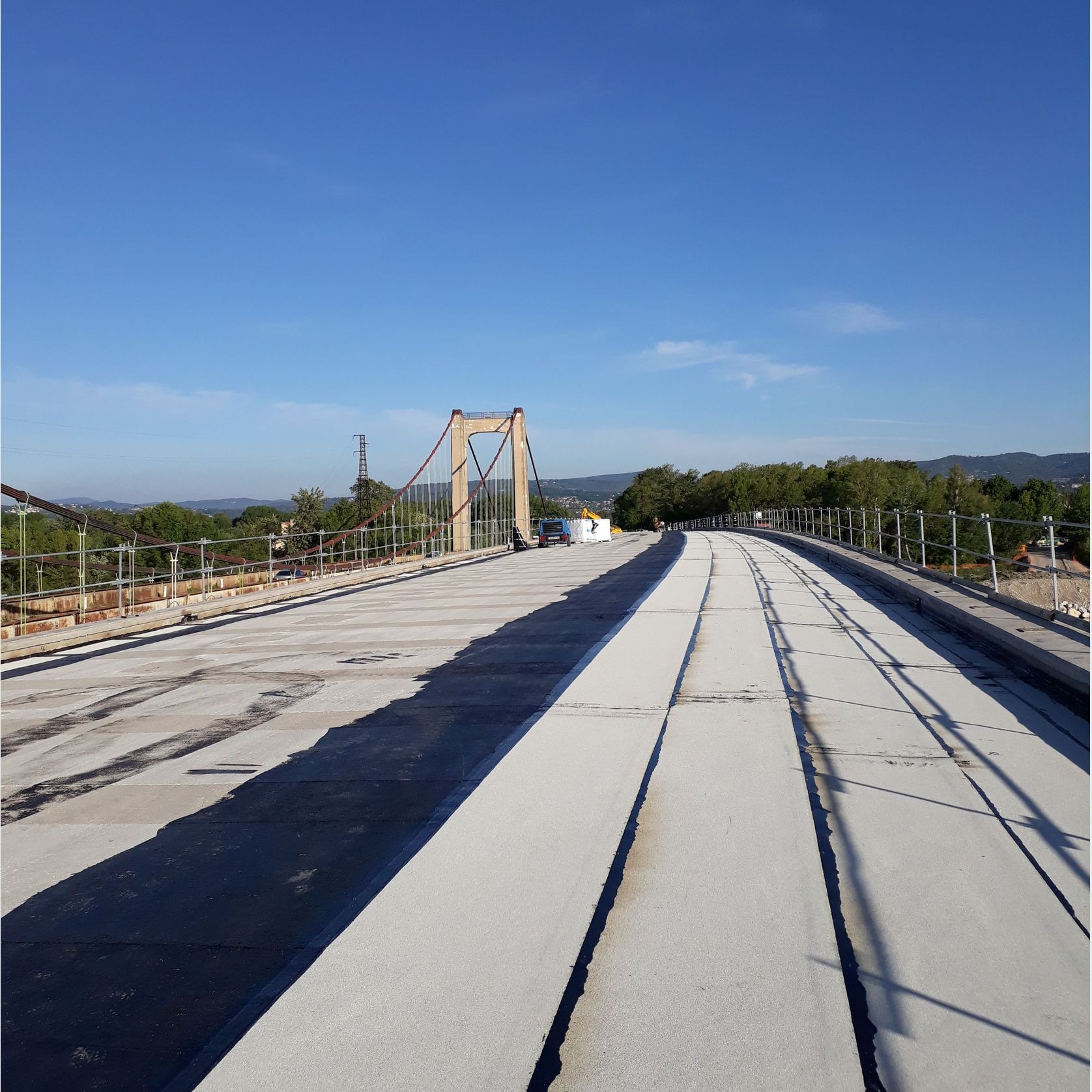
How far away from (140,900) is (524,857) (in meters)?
1.69

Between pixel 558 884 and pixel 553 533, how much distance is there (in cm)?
4850

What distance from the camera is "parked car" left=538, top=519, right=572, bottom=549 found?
5209 centimetres

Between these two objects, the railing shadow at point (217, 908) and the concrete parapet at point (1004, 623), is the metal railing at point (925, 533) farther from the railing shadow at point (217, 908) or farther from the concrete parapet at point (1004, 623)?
the railing shadow at point (217, 908)

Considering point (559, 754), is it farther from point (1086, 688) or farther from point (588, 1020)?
point (1086, 688)

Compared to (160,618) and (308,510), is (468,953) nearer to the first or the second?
Result: (160,618)

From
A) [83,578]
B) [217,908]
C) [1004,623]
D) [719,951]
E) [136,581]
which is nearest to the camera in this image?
[719,951]

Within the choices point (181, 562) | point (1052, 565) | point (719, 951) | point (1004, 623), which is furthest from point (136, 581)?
point (719, 951)

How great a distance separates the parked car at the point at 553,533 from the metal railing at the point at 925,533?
10.9 m

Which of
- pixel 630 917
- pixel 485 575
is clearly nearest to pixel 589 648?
pixel 630 917

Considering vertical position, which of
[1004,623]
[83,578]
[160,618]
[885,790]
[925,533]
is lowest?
[885,790]

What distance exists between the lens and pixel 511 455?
5872cm

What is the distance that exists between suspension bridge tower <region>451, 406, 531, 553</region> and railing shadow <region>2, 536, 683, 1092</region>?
43.3 m

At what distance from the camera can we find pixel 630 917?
3.72 meters

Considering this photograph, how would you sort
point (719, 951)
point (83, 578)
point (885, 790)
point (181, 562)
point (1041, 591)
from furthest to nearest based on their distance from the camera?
point (1041, 591) → point (181, 562) → point (83, 578) → point (885, 790) → point (719, 951)
